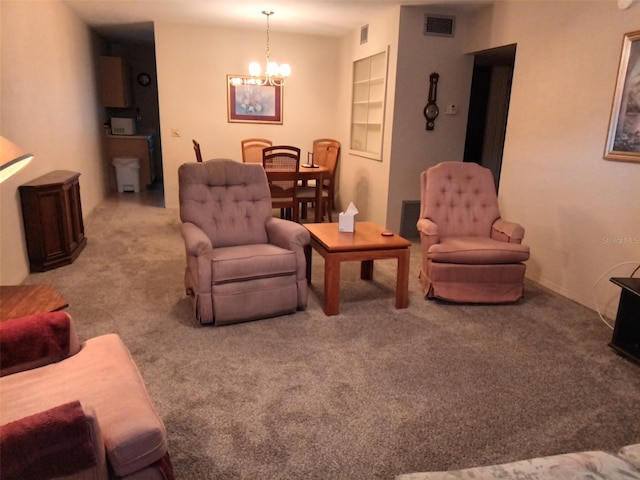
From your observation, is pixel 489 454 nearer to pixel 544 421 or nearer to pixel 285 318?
pixel 544 421

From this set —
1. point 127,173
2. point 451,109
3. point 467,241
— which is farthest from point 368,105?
point 127,173

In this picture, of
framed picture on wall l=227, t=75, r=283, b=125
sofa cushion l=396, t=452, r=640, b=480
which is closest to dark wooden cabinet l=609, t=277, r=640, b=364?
sofa cushion l=396, t=452, r=640, b=480

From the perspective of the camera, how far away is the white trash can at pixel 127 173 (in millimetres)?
7543

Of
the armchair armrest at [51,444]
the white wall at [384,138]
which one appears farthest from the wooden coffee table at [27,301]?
the white wall at [384,138]

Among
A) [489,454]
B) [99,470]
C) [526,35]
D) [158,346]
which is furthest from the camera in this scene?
[526,35]

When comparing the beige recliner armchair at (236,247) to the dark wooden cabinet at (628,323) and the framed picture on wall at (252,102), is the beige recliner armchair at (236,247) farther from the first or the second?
the framed picture on wall at (252,102)

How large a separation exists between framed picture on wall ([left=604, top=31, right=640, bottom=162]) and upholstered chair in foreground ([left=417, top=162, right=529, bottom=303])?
33.0 inches

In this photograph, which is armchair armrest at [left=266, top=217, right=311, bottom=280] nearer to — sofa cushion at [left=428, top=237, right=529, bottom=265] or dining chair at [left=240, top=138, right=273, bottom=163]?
sofa cushion at [left=428, top=237, right=529, bottom=265]

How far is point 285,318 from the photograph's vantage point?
3.00 metres

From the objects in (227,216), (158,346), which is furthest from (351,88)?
(158,346)

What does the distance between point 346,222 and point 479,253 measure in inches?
38.8

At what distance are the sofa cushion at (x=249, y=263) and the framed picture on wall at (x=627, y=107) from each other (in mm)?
2347

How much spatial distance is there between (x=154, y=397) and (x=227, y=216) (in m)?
1.50

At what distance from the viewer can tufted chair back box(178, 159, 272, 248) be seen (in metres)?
3.20
